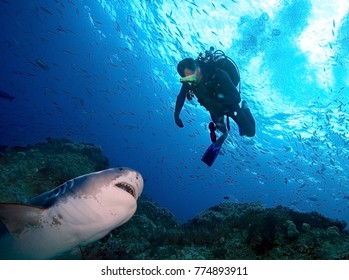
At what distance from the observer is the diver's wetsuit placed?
24.8 ft

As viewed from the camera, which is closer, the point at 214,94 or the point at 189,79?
the point at 189,79

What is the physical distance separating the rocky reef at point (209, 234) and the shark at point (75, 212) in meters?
0.59

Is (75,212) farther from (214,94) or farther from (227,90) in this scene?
(214,94)

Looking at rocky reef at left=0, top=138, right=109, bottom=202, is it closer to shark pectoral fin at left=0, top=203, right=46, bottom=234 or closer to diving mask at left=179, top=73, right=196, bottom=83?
shark pectoral fin at left=0, top=203, right=46, bottom=234

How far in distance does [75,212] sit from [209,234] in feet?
15.6

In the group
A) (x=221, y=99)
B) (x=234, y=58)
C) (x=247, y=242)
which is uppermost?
(x=234, y=58)

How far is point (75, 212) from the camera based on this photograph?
2.78m

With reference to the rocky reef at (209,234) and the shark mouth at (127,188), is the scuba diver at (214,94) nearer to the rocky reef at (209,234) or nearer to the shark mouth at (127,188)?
the rocky reef at (209,234)

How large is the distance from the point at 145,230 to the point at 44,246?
235 inches

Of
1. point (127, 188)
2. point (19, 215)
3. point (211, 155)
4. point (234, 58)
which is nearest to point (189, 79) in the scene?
point (211, 155)

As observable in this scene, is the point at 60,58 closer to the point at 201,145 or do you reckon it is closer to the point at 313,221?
the point at 201,145

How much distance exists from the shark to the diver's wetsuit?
5545 millimetres

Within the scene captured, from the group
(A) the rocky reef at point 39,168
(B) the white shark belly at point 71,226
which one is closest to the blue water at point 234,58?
(A) the rocky reef at point 39,168
